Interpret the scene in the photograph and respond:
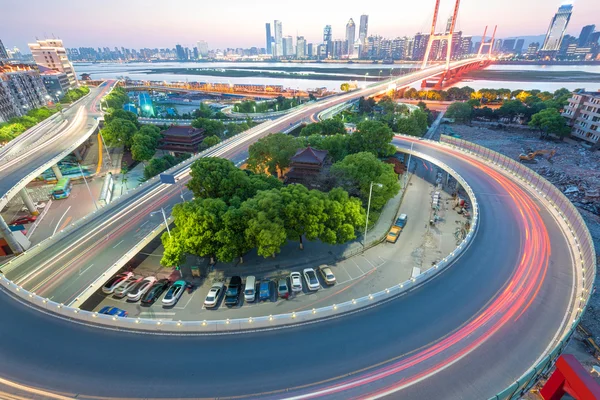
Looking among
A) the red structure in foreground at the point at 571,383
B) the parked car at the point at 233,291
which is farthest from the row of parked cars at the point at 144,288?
the red structure in foreground at the point at 571,383

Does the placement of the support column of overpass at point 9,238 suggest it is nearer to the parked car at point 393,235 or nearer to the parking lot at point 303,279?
the parking lot at point 303,279

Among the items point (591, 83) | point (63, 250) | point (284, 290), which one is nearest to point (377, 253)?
point (284, 290)

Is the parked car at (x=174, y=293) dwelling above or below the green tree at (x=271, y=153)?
below

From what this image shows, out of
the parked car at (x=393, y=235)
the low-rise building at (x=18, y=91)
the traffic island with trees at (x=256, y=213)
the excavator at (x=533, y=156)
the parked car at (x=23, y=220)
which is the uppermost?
the low-rise building at (x=18, y=91)

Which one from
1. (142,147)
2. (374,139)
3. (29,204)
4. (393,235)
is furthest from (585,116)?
(29,204)

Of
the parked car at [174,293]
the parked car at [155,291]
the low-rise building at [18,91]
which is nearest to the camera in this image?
the parked car at [174,293]

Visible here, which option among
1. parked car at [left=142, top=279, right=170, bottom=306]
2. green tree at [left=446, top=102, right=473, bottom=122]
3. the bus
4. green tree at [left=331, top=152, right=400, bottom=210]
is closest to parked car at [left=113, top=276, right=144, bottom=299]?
parked car at [left=142, top=279, right=170, bottom=306]

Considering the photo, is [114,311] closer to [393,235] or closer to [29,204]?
[393,235]
